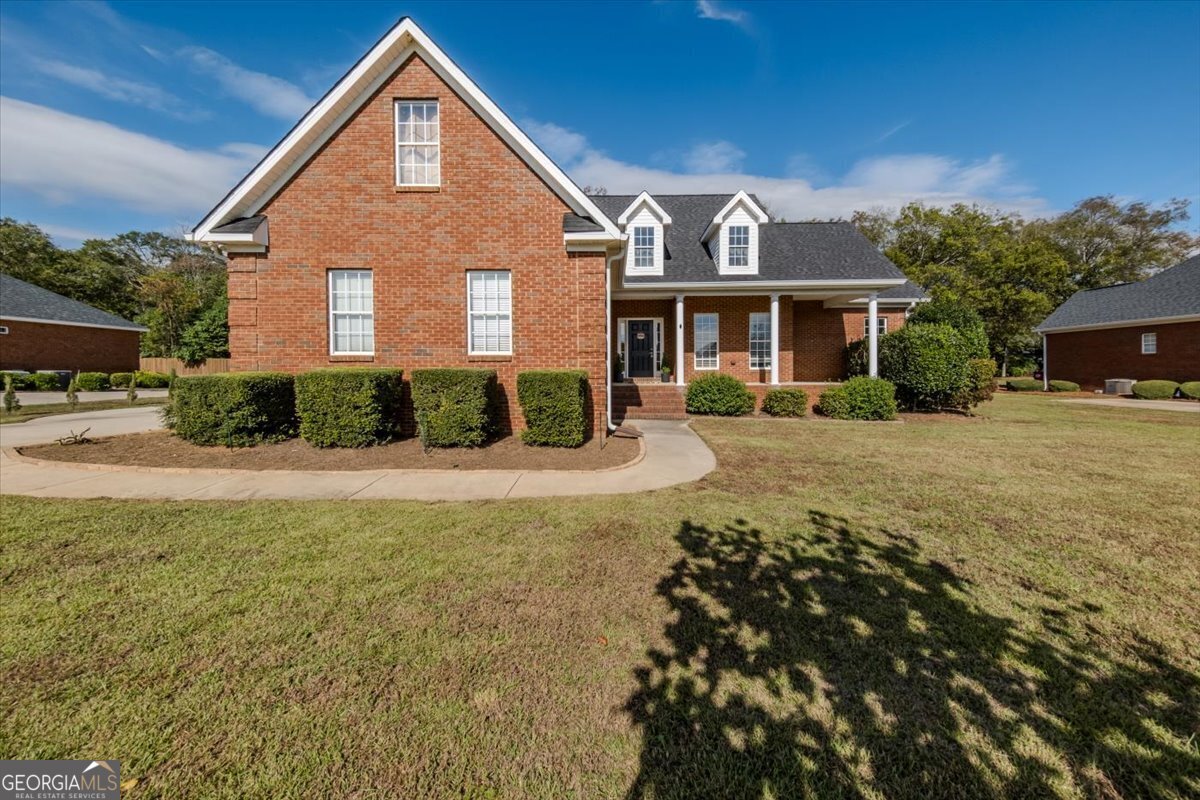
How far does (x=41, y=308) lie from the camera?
2623cm

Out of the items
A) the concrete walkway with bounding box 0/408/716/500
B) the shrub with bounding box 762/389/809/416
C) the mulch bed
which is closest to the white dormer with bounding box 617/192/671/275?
the shrub with bounding box 762/389/809/416

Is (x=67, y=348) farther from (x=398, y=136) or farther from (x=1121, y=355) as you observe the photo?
(x=1121, y=355)

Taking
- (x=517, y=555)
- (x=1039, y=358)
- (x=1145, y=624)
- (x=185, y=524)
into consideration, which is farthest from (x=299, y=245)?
(x=1039, y=358)

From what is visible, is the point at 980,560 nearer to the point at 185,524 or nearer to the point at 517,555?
the point at 517,555

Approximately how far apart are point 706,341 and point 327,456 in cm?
1292

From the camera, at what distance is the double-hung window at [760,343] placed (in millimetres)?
17016

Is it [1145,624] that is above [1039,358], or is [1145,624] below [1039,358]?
below

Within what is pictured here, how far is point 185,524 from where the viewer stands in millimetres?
4703

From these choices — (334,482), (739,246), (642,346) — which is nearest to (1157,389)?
(739,246)

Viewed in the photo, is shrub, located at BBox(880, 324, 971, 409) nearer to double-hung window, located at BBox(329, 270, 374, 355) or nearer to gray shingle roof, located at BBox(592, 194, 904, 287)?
gray shingle roof, located at BBox(592, 194, 904, 287)

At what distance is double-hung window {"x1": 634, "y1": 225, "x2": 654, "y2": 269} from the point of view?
53.4ft

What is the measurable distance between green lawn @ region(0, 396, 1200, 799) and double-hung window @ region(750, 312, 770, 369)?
39.9 ft

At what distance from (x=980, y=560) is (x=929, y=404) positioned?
12.5 meters

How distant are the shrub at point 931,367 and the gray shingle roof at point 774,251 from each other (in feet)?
7.71
